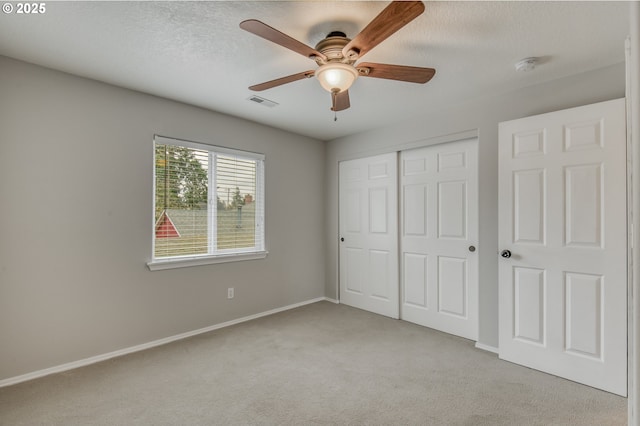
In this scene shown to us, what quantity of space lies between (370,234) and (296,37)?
8.98ft

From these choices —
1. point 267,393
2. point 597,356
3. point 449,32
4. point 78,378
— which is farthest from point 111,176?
point 597,356

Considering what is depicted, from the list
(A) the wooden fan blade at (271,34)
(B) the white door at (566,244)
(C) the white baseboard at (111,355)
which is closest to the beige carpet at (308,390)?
(C) the white baseboard at (111,355)

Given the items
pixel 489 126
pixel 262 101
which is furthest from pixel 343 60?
pixel 489 126

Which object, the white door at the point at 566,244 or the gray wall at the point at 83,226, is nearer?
the white door at the point at 566,244

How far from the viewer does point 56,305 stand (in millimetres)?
2594

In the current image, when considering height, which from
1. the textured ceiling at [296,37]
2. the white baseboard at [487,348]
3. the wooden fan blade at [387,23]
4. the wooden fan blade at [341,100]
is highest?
the textured ceiling at [296,37]

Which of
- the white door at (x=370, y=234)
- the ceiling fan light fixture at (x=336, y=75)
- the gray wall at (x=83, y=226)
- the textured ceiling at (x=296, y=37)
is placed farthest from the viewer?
the white door at (x=370, y=234)

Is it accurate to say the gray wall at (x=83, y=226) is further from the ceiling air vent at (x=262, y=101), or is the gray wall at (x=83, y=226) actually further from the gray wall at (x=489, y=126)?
the gray wall at (x=489, y=126)

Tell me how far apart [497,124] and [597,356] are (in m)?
2.07

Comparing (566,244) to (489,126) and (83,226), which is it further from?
(83,226)

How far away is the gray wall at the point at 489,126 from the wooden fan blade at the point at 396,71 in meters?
1.41

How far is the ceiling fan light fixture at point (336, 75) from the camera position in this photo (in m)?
1.96

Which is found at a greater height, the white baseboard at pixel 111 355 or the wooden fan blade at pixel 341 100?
the wooden fan blade at pixel 341 100

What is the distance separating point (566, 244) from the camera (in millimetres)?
2549
